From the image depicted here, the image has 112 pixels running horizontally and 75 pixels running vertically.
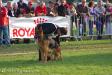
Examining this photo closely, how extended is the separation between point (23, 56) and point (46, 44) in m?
2.01

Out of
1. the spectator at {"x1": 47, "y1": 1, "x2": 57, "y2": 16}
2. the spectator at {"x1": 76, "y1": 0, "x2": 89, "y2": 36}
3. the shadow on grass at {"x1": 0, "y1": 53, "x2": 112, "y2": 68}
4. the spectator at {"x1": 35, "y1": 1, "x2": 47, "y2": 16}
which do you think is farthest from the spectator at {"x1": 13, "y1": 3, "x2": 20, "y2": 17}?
the shadow on grass at {"x1": 0, "y1": 53, "x2": 112, "y2": 68}

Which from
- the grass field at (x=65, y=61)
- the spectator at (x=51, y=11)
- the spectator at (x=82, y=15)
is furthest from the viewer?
the spectator at (x=82, y=15)

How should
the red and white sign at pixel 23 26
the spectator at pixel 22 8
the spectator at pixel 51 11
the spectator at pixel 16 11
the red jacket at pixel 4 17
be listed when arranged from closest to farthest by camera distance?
the red jacket at pixel 4 17 → the red and white sign at pixel 23 26 → the spectator at pixel 16 11 → the spectator at pixel 22 8 → the spectator at pixel 51 11

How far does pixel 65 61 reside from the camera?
1319 centimetres

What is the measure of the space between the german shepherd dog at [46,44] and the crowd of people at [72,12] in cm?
548

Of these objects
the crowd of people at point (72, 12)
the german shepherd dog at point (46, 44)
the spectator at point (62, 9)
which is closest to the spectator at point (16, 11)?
the crowd of people at point (72, 12)

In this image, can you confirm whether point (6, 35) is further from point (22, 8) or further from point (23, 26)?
point (22, 8)

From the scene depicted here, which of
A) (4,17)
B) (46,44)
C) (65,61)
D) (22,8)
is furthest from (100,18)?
(46,44)

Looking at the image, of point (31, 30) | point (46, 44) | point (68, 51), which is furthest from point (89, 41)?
point (46, 44)

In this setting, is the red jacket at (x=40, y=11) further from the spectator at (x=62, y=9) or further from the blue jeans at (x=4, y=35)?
the blue jeans at (x=4, y=35)

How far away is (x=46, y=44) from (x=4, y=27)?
5.81 meters

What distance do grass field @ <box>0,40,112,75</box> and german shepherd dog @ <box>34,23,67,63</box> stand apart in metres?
0.28

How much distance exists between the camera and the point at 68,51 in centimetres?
1599

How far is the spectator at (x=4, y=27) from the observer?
17.9m
